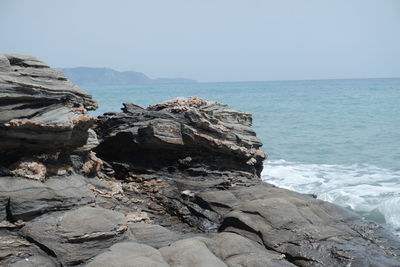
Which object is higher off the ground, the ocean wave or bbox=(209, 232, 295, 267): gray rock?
bbox=(209, 232, 295, 267): gray rock

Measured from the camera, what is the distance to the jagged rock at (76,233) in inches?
277

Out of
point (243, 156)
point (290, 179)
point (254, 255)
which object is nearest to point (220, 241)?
point (254, 255)

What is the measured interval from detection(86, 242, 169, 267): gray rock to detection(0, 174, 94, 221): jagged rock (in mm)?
1415

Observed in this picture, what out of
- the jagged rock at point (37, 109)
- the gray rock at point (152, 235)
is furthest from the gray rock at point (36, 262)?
the jagged rock at point (37, 109)

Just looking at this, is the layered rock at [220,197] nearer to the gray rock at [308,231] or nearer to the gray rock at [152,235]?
the gray rock at [308,231]

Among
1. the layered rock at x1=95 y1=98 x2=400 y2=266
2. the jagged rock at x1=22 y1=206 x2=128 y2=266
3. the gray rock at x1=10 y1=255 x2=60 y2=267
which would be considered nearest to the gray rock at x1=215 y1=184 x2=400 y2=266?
the layered rock at x1=95 y1=98 x2=400 y2=266

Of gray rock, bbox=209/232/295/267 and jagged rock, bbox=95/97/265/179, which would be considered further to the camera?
jagged rock, bbox=95/97/265/179

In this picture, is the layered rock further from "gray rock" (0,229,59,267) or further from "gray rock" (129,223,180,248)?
"gray rock" (0,229,59,267)

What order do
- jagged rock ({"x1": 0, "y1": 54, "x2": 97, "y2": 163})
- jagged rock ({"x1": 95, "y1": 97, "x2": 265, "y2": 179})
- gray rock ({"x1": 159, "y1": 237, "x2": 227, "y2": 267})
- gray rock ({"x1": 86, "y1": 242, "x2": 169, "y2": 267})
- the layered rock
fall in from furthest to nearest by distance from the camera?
jagged rock ({"x1": 95, "y1": 97, "x2": 265, "y2": 179}), jagged rock ({"x1": 0, "y1": 54, "x2": 97, "y2": 163}), the layered rock, gray rock ({"x1": 159, "y1": 237, "x2": 227, "y2": 267}), gray rock ({"x1": 86, "y1": 242, "x2": 169, "y2": 267})

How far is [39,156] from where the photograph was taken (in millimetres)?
8828

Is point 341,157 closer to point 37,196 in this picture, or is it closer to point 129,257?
point 37,196

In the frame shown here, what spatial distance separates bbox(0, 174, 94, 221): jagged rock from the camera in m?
7.55

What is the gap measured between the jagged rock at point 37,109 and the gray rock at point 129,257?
8.66ft

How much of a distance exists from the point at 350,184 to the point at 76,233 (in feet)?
49.7
